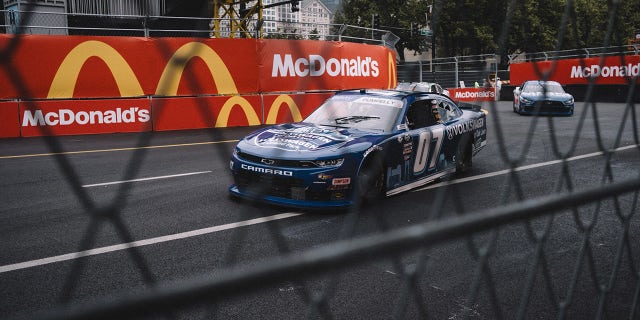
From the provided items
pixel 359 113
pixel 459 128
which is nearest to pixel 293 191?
pixel 359 113

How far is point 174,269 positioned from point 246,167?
194cm

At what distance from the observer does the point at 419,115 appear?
7039 mm

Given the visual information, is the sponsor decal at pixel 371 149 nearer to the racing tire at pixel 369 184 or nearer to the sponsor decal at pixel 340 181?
the racing tire at pixel 369 184

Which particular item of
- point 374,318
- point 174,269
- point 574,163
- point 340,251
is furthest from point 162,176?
point 340,251

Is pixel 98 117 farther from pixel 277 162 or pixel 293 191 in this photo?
pixel 293 191

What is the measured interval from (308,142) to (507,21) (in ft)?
15.4

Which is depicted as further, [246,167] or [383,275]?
[246,167]

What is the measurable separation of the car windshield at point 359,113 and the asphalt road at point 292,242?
0.91m

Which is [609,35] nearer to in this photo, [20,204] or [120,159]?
[20,204]

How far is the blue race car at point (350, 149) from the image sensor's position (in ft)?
19.3

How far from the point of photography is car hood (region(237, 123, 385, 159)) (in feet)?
19.5

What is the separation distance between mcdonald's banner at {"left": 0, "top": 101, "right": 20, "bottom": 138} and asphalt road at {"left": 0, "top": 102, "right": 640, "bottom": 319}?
354cm

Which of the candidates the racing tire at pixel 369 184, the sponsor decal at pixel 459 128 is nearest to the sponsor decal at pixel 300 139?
the racing tire at pixel 369 184

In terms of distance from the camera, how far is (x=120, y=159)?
906 cm
